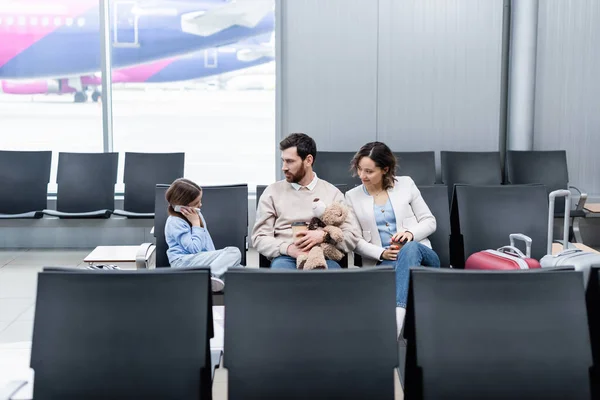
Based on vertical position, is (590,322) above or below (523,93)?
below

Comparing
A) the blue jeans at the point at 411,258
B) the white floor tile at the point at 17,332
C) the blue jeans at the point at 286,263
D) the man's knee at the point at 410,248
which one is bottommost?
the white floor tile at the point at 17,332

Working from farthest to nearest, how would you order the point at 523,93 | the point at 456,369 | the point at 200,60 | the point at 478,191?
the point at 200,60 → the point at 523,93 → the point at 478,191 → the point at 456,369

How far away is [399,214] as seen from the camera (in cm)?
430

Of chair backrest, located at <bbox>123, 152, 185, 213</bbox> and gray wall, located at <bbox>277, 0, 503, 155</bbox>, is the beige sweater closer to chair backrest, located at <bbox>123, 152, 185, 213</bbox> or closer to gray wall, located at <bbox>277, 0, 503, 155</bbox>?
chair backrest, located at <bbox>123, 152, 185, 213</bbox>

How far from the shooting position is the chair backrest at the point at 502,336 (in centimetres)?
226

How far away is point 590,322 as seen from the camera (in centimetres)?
244

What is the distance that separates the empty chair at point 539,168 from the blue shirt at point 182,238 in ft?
13.2

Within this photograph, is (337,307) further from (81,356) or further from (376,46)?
(376,46)

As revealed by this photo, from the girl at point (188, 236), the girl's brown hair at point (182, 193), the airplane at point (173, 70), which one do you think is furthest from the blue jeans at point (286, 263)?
the airplane at point (173, 70)

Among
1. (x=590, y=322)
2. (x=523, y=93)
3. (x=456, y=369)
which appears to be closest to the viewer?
(x=456, y=369)

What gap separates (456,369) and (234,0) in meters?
6.04

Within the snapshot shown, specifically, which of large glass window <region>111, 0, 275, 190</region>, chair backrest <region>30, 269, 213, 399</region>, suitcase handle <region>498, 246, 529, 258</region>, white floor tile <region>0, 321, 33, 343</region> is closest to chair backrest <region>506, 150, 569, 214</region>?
large glass window <region>111, 0, 275, 190</region>

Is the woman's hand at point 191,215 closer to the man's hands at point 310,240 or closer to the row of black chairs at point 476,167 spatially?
the man's hands at point 310,240

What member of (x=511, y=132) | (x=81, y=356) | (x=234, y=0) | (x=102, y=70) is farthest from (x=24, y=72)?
(x=81, y=356)
